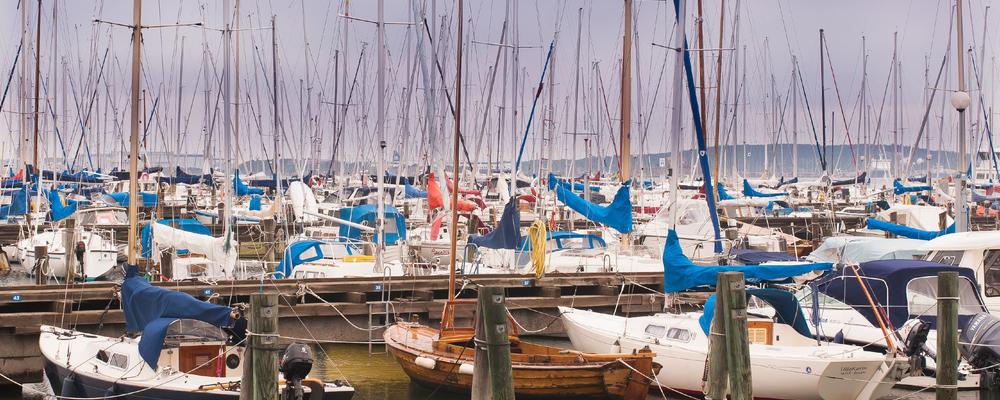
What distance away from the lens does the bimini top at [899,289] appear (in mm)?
21234

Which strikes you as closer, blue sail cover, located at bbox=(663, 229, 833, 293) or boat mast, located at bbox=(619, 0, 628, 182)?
blue sail cover, located at bbox=(663, 229, 833, 293)

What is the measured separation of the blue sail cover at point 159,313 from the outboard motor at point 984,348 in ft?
38.3

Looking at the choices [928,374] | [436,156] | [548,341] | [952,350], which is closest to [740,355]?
[952,350]

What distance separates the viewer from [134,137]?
23328 millimetres

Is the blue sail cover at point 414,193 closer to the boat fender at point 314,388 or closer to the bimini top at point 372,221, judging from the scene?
the bimini top at point 372,221

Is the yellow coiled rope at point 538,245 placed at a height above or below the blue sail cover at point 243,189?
below

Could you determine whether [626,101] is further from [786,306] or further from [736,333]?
[736,333]

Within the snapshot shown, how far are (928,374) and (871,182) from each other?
225ft

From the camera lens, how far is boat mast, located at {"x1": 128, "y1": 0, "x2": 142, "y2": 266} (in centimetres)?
2266

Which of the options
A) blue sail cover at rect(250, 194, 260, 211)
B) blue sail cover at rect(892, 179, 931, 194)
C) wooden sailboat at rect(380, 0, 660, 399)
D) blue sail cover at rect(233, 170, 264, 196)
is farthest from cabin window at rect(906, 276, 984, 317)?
blue sail cover at rect(233, 170, 264, 196)

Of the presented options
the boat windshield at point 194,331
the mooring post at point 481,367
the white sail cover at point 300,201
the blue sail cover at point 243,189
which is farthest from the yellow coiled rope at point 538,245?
the blue sail cover at point 243,189

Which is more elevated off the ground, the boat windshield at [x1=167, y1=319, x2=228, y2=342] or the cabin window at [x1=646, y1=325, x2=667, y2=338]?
the boat windshield at [x1=167, y1=319, x2=228, y2=342]

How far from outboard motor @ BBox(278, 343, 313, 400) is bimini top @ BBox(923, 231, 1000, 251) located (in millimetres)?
14548

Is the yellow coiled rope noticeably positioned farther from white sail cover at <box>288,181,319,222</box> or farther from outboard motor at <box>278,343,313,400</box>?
white sail cover at <box>288,181,319,222</box>
